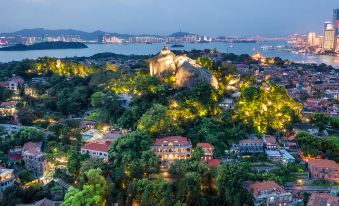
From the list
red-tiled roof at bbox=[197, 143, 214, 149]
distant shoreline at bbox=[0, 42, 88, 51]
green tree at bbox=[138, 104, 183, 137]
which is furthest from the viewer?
distant shoreline at bbox=[0, 42, 88, 51]

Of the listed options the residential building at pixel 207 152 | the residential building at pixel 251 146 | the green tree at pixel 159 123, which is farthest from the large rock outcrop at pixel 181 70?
the residential building at pixel 207 152

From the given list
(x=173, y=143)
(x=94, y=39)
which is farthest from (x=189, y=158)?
(x=94, y=39)

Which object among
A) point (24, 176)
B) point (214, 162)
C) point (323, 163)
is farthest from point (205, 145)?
point (24, 176)

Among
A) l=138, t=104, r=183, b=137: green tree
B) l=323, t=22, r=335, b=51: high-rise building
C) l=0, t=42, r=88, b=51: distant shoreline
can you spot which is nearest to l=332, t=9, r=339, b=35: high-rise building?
l=323, t=22, r=335, b=51: high-rise building

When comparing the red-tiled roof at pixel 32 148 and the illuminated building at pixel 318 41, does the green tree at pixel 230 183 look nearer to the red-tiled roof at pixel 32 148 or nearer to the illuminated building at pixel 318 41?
the red-tiled roof at pixel 32 148

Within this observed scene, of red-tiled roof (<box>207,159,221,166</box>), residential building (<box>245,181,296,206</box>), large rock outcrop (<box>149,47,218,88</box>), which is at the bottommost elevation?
residential building (<box>245,181,296,206</box>)

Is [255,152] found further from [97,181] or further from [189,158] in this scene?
[97,181]

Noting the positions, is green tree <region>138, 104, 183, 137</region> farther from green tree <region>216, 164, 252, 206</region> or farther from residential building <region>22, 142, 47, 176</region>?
residential building <region>22, 142, 47, 176</region>
